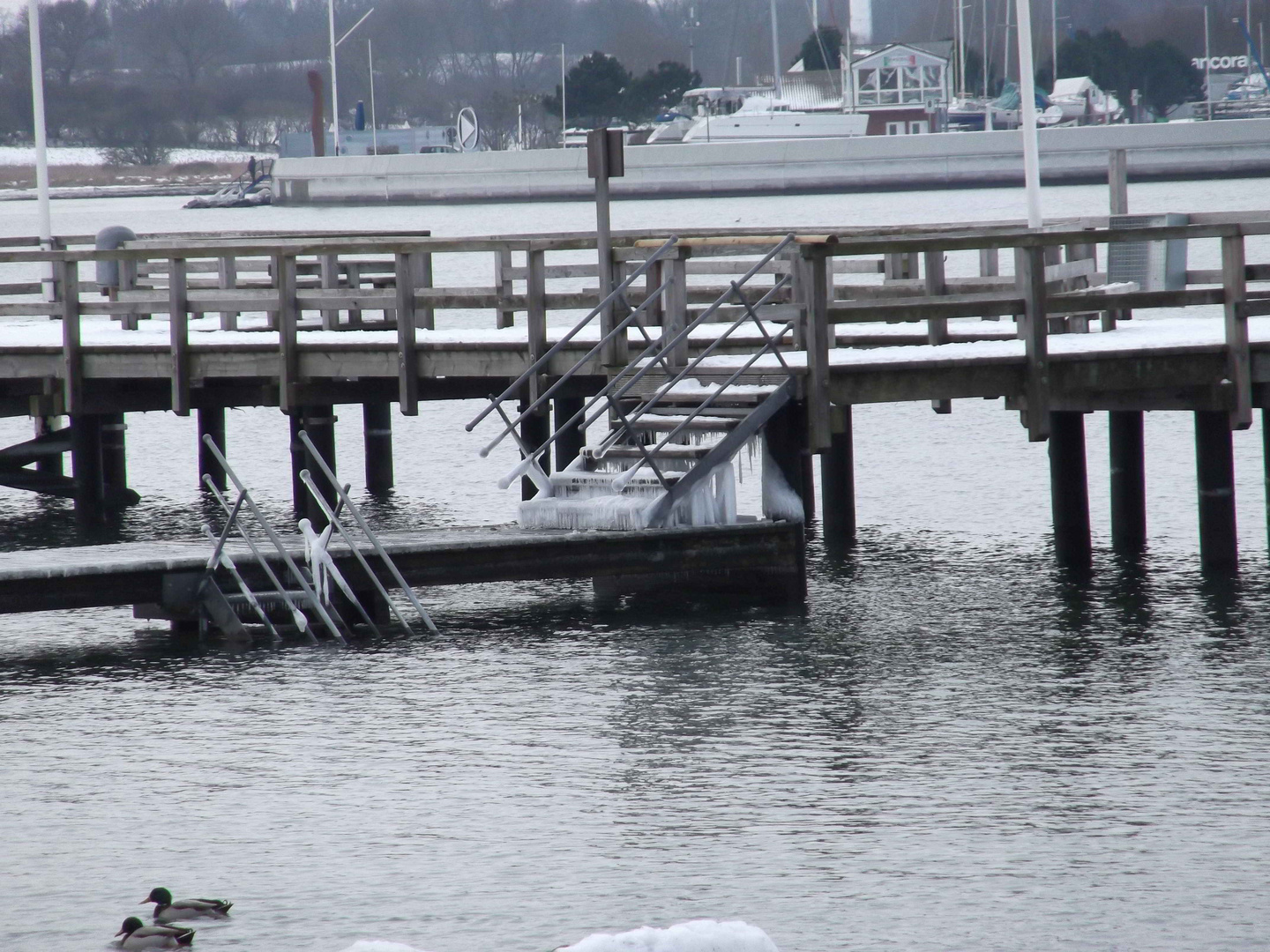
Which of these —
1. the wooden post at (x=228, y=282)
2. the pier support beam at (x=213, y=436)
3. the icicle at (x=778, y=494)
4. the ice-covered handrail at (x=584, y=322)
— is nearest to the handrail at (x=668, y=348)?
the ice-covered handrail at (x=584, y=322)

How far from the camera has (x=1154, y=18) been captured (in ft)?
482

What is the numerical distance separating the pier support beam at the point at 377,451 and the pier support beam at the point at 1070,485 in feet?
28.6

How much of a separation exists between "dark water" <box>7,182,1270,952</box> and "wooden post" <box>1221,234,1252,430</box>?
1.58 m

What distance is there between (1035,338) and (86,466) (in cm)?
1172

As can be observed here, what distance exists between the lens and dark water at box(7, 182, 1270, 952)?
9.35m

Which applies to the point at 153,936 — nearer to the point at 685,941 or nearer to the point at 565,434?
the point at 685,941

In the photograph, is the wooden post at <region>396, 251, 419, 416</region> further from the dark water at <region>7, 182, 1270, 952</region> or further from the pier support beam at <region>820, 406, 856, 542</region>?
the pier support beam at <region>820, 406, 856, 542</region>

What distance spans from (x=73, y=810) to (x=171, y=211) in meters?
118

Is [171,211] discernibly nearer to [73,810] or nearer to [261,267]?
[261,267]

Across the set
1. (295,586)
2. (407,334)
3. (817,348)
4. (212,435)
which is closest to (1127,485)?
(817,348)

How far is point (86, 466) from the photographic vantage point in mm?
22828

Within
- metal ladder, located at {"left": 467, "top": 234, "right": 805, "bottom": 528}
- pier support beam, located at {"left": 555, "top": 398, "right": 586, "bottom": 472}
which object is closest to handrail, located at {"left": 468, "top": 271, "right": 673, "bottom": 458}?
metal ladder, located at {"left": 467, "top": 234, "right": 805, "bottom": 528}

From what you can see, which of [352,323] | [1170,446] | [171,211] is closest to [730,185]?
[171,211]

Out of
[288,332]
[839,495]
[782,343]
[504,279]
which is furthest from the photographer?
[839,495]
